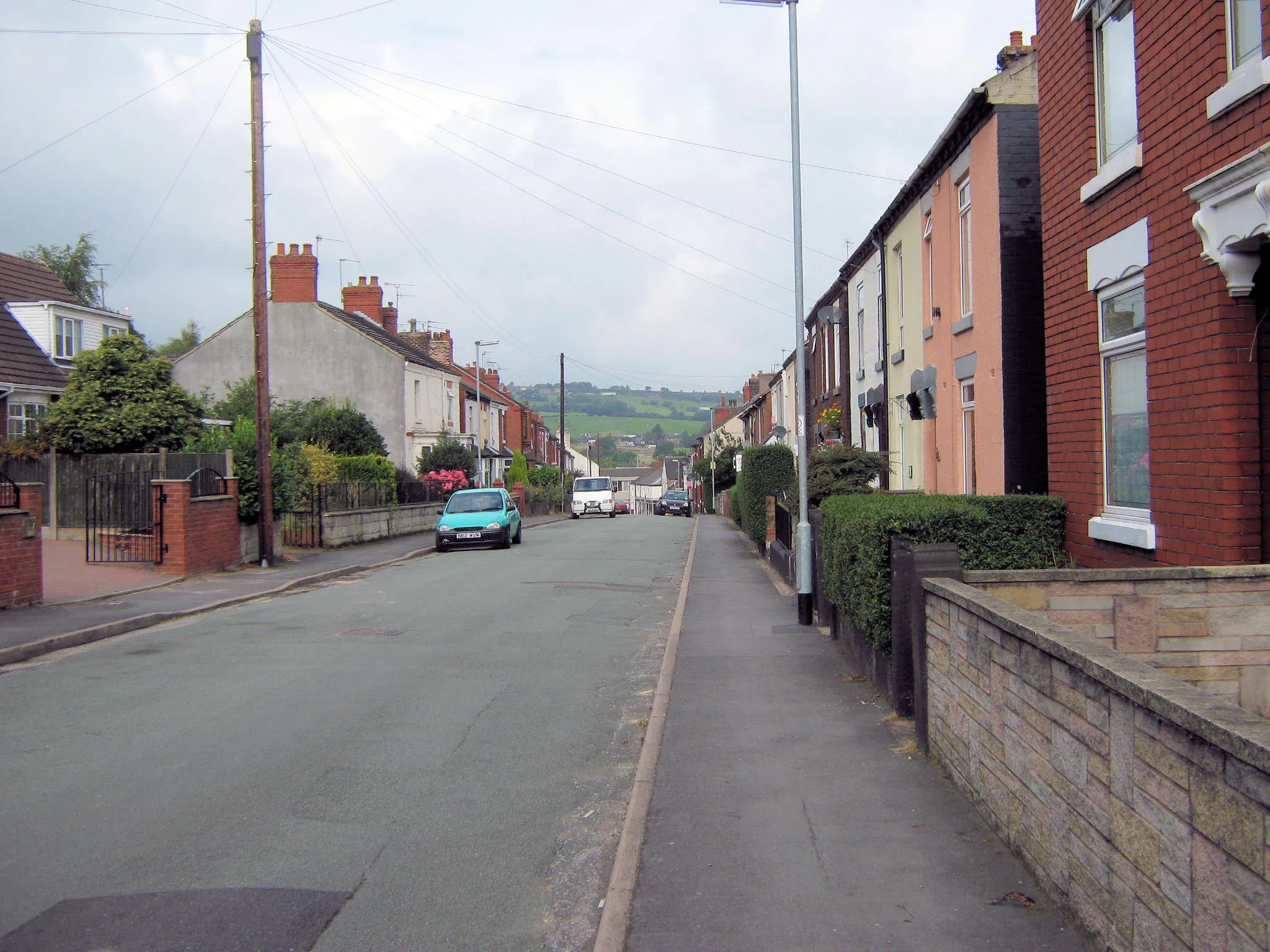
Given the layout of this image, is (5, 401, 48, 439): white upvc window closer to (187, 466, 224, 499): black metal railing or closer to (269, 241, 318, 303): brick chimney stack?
(187, 466, 224, 499): black metal railing

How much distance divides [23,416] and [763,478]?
1952 centimetres

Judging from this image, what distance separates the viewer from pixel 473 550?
2670 cm

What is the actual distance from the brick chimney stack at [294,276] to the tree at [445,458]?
25.4 ft

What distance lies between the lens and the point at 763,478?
86.2ft

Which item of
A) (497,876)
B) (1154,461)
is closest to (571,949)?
(497,876)

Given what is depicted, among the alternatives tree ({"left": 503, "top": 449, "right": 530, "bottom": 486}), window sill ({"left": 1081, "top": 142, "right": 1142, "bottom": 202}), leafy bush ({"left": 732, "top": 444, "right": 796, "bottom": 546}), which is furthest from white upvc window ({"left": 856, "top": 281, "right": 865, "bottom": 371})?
tree ({"left": 503, "top": 449, "right": 530, "bottom": 486})

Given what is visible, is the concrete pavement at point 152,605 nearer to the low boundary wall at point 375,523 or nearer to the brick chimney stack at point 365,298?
the low boundary wall at point 375,523

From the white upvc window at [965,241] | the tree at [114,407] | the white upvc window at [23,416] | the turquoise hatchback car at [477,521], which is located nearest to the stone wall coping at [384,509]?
the turquoise hatchback car at [477,521]

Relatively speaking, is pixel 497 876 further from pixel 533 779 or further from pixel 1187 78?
pixel 1187 78

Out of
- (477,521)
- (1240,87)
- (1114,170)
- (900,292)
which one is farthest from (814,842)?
(477,521)

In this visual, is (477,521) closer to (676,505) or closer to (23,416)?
(23,416)

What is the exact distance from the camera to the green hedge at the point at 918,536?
7645 millimetres

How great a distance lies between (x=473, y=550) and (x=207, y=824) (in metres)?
21.4

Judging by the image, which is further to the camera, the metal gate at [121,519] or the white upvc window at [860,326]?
the white upvc window at [860,326]
